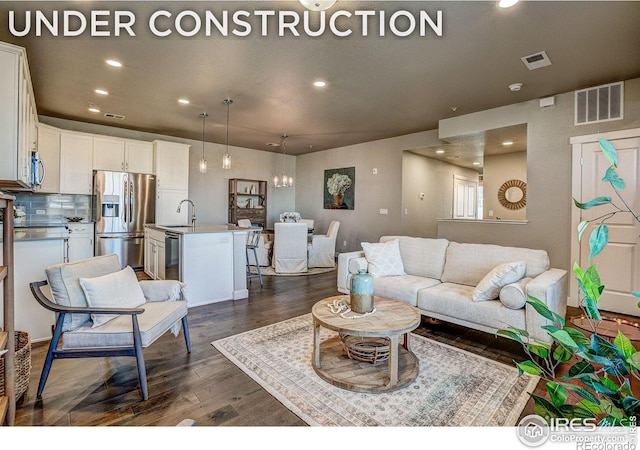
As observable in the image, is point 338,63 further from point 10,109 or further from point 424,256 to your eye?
point 10,109

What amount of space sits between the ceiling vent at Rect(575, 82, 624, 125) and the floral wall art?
14.0ft

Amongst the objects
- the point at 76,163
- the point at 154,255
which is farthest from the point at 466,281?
the point at 76,163

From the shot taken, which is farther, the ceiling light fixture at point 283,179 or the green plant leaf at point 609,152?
the ceiling light fixture at point 283,179

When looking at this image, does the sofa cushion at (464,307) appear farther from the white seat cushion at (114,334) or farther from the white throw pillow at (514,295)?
the white seat cushion at (114,334)

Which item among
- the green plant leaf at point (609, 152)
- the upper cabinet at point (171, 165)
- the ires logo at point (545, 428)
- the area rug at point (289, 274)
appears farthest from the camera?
the upper cabinet at point (171, 165)

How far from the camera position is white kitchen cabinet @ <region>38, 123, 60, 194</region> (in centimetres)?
490

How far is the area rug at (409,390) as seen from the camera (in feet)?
5.88

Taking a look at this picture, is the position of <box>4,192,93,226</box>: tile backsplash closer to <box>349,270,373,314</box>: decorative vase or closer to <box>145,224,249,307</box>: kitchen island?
<box>145,224,249,307</box>: kitchen island

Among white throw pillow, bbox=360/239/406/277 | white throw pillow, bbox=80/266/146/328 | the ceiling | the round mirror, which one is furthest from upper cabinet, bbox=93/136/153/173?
the round mirror

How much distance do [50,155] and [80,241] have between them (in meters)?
1.42

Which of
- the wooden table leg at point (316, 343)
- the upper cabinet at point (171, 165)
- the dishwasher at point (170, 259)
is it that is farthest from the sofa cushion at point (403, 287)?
the upper cabinet at point (171, 165)

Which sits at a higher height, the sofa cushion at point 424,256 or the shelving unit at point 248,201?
the shelving unit at point 248,201

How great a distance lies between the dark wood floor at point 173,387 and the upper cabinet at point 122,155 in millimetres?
3834

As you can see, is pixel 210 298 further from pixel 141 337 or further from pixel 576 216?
pixel 576 216
